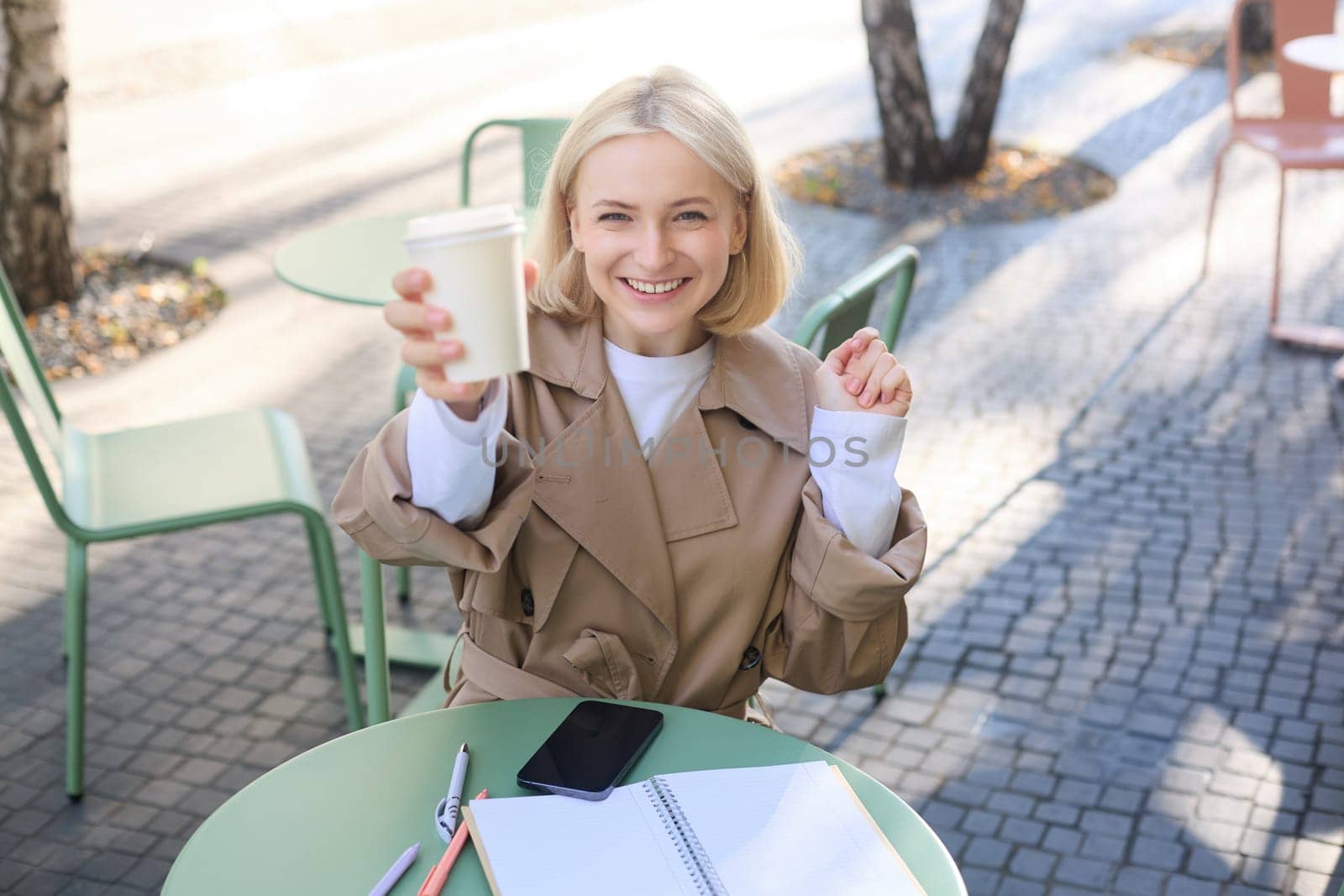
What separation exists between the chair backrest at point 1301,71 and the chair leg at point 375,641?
16.9ft

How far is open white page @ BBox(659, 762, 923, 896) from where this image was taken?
1.53 metres

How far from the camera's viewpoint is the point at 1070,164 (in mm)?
8430

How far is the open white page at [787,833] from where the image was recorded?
1.53m

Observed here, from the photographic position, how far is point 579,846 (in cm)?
157

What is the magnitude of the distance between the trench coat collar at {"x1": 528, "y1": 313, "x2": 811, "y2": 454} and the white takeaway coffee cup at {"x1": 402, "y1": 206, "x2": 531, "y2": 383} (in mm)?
470

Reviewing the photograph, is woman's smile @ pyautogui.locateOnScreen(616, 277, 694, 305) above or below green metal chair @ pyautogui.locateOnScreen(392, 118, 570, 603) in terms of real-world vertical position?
above

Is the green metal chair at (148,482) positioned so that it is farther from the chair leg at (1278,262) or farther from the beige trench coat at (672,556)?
the chair leg at (1278,262)

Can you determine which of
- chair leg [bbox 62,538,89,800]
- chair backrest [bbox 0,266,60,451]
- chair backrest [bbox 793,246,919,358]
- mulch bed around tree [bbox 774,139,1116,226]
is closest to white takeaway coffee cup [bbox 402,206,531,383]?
chair backrest [bbox 793,246,919,358]

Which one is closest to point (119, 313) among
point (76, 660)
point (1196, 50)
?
point (76, 660)

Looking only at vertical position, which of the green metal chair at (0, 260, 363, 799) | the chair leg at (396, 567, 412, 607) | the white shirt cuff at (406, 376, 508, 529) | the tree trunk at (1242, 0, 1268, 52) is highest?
the white shirt cuff at (406, 376, 508, 529)

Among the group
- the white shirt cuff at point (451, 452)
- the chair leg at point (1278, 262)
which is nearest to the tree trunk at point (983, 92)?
the chair leg at point (1278, 262)

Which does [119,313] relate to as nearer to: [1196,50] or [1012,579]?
[1012,579]

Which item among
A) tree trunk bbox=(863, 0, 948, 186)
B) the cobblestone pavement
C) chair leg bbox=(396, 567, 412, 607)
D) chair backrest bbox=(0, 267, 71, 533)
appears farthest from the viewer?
tree trunk bbox=(863, 0, 948, 186)

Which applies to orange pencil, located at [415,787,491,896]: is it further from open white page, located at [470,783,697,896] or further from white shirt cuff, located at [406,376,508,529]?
white shirt cuff, located at [406,376,508,529]
